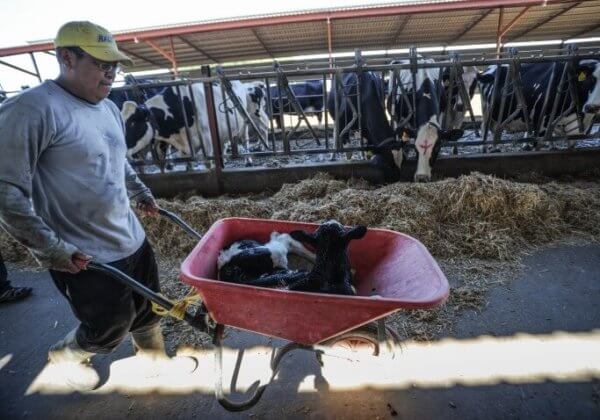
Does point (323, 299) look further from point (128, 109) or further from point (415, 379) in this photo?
point (128, 109)

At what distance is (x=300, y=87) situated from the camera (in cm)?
991

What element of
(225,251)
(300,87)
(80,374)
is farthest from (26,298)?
(300,87)

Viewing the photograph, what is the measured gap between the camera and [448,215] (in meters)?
3.80

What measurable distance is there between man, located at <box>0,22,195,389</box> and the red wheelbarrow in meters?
0.25

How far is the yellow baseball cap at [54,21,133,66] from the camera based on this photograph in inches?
57.2

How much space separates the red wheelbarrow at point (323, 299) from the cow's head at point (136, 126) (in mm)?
4223

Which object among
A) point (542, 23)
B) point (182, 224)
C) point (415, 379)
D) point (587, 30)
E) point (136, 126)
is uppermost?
point (542, 23)

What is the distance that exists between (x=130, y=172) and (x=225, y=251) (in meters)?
0.78

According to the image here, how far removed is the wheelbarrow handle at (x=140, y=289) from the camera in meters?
1.48

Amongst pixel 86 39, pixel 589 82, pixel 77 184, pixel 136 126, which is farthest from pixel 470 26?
pixel 77 184

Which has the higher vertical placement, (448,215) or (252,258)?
(252,258)

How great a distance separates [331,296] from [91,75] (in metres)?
1.44

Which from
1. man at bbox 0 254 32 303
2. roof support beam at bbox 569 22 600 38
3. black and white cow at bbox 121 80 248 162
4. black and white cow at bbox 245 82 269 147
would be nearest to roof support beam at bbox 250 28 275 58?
black and white cow at bbox 245 82 269 147

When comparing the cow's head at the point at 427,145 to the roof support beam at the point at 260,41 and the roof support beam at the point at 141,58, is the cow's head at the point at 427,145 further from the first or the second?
the roof support beam at the point at 141,58
